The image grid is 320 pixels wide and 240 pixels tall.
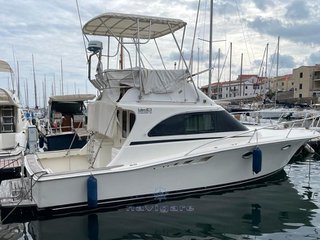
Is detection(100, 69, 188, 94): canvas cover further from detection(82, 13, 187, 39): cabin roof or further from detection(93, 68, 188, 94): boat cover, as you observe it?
detection(82, 13, 187, 39): cabin roof

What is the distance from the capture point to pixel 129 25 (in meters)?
9.44

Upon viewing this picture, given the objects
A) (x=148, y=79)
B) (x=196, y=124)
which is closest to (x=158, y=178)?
(x=196, y=124)

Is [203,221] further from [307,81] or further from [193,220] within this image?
[307,81]

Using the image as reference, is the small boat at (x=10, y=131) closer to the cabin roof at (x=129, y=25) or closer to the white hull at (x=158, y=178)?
the white hull at (x=158, y=178)

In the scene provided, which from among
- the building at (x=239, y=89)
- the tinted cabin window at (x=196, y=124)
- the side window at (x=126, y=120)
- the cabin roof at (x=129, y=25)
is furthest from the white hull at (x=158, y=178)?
the building at (x=239, y=89)

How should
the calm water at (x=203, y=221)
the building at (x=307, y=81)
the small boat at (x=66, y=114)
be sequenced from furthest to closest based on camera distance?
the building at (x=307, y=81) < the small boat at (x=66, y=114) < the calm water at (x=203, y=221)

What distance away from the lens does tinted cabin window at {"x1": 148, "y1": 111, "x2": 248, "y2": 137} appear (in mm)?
8492

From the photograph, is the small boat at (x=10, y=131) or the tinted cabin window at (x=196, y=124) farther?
the small boat at (x=10, y=131)

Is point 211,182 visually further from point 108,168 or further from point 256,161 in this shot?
point 108,168

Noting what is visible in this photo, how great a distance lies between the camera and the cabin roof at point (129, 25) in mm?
8477

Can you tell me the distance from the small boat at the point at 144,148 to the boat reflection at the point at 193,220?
283 mm

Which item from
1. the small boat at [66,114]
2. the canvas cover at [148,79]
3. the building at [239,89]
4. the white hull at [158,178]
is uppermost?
the building at [239,89]

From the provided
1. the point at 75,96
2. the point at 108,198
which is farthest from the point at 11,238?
the point at 75,96

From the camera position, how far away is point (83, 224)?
729cm
